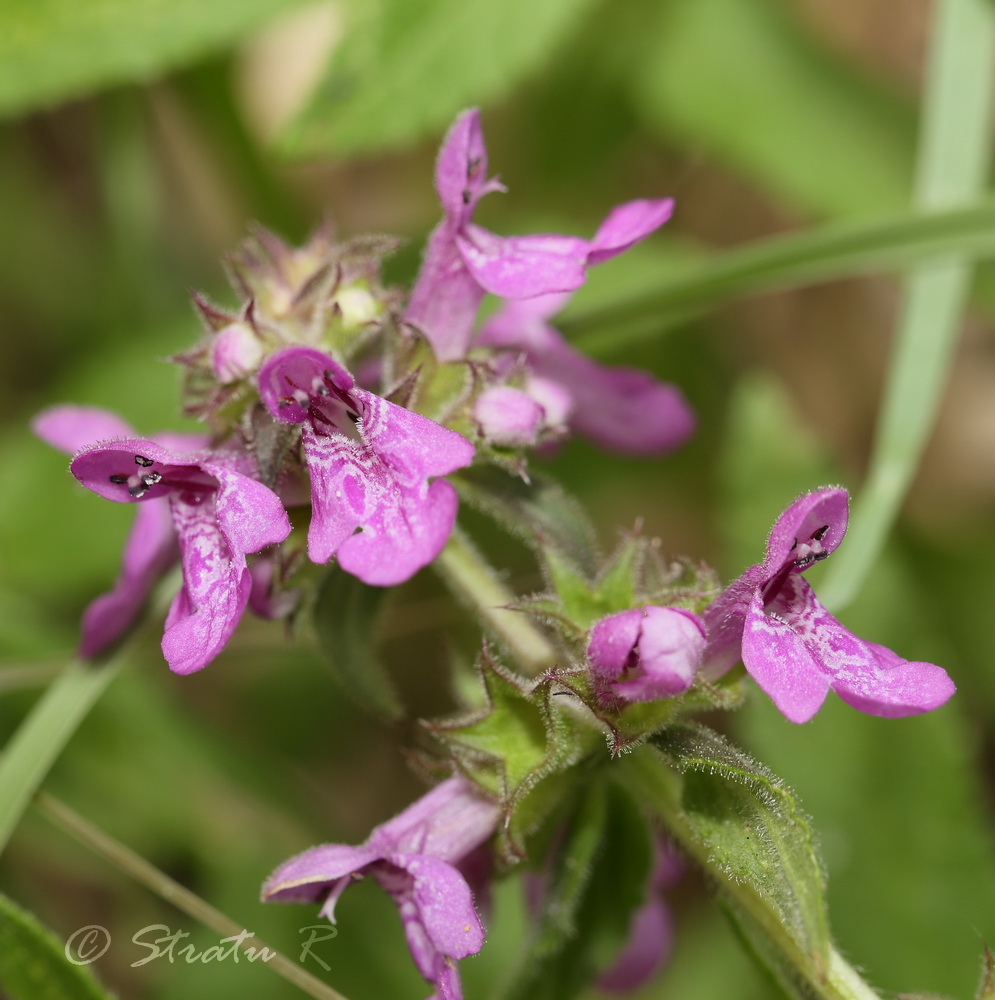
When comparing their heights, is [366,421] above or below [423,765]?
A: above

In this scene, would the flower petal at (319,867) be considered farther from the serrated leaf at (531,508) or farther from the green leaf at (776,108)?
the green leaf at (776,108)

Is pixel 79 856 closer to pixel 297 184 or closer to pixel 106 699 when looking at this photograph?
pixel 106 699

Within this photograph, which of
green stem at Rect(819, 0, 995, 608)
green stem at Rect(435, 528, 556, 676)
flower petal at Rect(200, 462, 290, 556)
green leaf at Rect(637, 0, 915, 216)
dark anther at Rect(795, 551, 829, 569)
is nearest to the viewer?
flower petal at Rect(200, 462, 290, 556)

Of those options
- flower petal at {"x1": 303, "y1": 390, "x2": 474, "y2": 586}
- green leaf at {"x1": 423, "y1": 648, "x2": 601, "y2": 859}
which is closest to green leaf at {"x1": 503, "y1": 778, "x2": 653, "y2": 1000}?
green leaf at {"x1": 423, "y1": 648, "x2": 601, "y2": 859}

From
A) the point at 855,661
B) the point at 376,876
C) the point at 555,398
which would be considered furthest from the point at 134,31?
the point at 855,661

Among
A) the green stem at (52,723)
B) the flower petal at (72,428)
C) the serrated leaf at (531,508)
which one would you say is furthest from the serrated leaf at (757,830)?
the flower petal at (72,428)

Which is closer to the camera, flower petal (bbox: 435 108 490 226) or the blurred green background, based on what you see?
flower petal (bbox: 435 108 490 226)

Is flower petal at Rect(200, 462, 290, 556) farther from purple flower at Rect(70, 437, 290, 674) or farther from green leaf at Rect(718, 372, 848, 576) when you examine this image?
green leaf at Rect(718, 372, 848, 576)

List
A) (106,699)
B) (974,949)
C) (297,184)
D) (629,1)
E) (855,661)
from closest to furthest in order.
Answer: (855,661) < (974,949) < (106,699) < (629,1) < (297,184)
